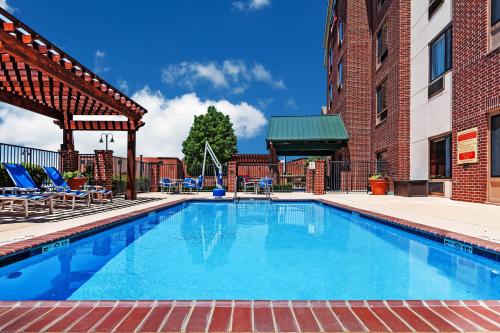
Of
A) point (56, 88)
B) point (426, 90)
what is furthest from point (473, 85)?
point (56, 88)

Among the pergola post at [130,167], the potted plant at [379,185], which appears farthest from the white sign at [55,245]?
the potted plant at [379,185]

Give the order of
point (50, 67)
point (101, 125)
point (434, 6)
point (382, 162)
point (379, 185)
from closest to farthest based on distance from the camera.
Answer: point (50, 67)
point (101, 125)
point (434, 6)
point (379, 185)
point (382, 162)

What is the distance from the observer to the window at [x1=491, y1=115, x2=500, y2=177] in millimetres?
9031

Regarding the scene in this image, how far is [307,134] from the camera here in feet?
62.4

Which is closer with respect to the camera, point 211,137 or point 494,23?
point 494,23

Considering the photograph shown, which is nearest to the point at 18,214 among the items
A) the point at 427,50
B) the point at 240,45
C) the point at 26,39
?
the point at 26,39

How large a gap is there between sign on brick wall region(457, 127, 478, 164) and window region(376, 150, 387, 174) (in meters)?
6.32

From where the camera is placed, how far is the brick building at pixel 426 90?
31.0ft

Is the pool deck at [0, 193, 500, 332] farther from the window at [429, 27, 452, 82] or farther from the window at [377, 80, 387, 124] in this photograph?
the window at [377, 80, 387, 124]

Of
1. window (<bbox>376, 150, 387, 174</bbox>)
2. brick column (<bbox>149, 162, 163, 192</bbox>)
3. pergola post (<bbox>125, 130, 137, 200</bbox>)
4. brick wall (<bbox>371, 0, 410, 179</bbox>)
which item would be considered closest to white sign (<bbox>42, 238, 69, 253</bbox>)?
pergola post (<bbox>125, 130, 137, 200</bbox>)

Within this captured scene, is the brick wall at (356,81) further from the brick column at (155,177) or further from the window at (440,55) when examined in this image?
the brick column at (155,177)

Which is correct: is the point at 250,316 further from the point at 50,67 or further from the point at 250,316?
the point at 50,67

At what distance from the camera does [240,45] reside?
108ft

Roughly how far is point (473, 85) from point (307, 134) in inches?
384
